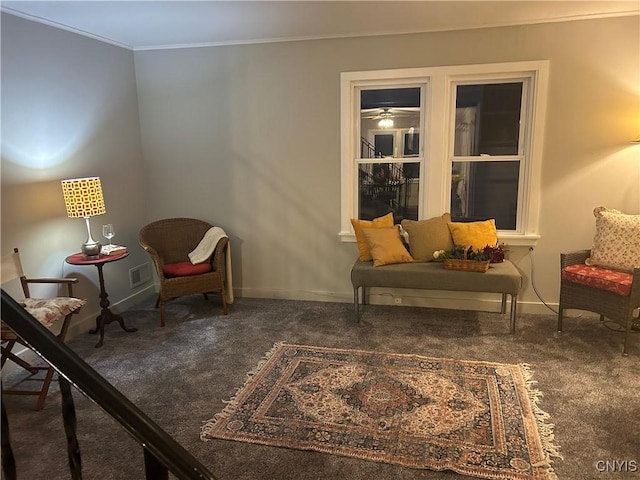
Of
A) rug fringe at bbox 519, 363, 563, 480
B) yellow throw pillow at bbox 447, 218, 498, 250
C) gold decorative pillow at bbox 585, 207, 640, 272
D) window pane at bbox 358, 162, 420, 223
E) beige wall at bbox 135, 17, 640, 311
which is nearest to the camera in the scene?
rug fringe at bbox 519, 363, 563, 480

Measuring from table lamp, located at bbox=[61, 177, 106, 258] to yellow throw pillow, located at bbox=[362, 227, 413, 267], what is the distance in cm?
222

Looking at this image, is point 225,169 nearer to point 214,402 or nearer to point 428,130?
point 428,130

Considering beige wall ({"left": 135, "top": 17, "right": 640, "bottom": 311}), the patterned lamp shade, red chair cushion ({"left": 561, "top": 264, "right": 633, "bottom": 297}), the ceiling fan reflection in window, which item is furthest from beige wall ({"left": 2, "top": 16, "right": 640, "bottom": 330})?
red chair cushion ({"left": 561, "top": 264, "right": 633, "bottom": 297})

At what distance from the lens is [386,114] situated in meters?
4.23

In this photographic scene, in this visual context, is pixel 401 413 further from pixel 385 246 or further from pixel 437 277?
pixel 385 246

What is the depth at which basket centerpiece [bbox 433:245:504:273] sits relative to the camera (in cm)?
362

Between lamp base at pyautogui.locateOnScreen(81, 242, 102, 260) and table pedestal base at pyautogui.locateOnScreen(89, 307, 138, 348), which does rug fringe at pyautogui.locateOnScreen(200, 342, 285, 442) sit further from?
lamp base at pyautogui.locateOnScreen(81, 242, 102, 260)

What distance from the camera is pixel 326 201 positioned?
436 cm

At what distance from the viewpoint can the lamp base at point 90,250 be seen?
356 centimetres

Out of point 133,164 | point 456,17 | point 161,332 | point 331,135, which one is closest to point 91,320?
point 161,332

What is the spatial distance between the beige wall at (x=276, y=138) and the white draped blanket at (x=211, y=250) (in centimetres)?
27

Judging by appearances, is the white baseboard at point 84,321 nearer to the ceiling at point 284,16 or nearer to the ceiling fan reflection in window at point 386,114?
the ceiling at point 284,16

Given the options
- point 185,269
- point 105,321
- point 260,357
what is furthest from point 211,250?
point 260,357

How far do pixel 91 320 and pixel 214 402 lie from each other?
1.83 m
